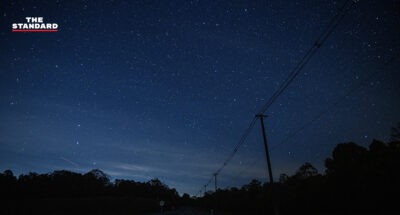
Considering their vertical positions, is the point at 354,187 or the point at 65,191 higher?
the point at 354,187

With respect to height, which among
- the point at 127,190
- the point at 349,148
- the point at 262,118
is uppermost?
the point at 262,118

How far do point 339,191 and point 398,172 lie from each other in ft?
34.2

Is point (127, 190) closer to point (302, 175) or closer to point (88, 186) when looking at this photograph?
point (88, 186)

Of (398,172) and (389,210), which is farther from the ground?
(398,172)

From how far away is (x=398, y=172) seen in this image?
105ft

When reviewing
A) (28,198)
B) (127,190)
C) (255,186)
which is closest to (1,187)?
(28,198)

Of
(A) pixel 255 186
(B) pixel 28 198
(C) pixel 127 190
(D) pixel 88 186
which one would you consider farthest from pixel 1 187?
(A) pixel 255 186

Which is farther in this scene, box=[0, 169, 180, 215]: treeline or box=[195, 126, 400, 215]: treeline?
box=[0, 169, 180, 215]: treeline

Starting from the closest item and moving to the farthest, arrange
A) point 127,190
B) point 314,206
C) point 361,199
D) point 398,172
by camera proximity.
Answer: point 398,172 → point 361,199 → point 314,206 → point 127,190

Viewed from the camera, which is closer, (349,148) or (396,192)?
(396,192)

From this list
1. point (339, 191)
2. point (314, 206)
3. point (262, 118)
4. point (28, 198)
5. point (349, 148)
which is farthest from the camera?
point (28, 198)

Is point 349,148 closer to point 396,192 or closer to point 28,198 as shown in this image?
point 396,192

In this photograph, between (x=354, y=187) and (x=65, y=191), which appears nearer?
(x=354, y=187)

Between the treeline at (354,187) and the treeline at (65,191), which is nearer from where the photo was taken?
the treeline at (354,187)
